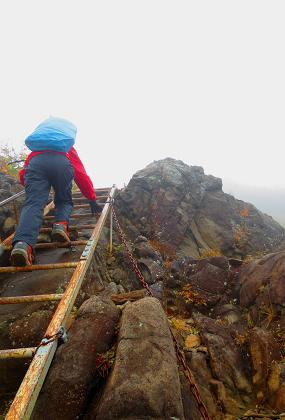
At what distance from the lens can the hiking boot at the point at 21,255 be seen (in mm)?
3666

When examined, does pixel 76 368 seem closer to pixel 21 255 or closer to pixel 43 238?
pixel 21 255

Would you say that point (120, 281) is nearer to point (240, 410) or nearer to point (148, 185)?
point (240, 410)

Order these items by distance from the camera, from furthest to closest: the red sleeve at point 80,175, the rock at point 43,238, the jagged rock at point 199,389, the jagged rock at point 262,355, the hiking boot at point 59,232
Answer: the rock at point 43,238 < the red sleeve at point 80,175 < the hiking boot at point 59,232 < the jagged rock at point 262,355 < the jagged rock at point 199,389

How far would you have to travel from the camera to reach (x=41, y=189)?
14.9 ft

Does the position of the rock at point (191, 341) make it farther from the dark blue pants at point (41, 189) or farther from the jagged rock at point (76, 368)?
the dark blue pants at point (41, 189)

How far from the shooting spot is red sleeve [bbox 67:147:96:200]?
5598 mm

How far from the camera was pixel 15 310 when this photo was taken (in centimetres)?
417

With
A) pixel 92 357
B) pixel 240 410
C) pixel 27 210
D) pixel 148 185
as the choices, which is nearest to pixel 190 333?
pixel 240 410

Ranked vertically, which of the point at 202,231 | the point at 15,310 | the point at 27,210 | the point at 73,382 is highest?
the point at 27,210

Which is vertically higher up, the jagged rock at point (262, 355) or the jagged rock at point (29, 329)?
the jagged rock at point (29, 329)

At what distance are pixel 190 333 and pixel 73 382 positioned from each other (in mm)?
2982

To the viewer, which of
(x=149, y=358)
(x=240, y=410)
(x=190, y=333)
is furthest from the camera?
(x=190, y=333)

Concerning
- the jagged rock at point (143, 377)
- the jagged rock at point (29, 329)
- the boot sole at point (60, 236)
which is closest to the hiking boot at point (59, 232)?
the boot sole at point (60, 236)

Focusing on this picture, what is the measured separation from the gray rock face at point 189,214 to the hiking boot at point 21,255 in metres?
6.30
